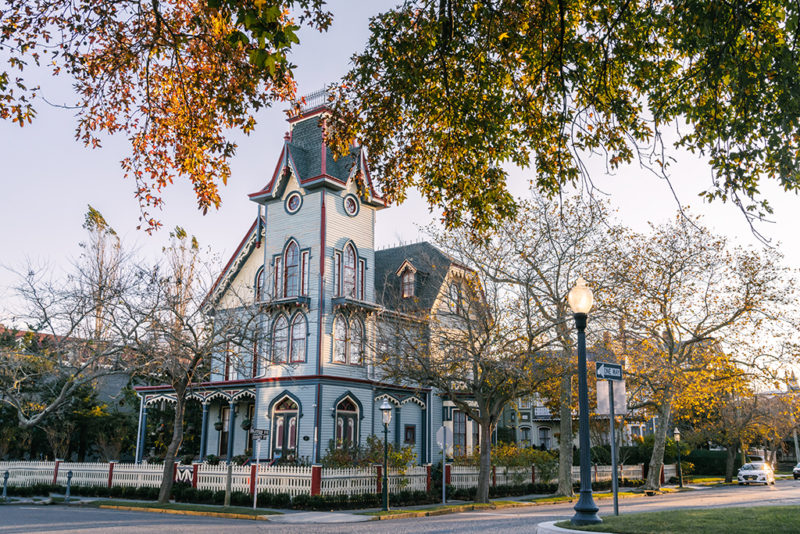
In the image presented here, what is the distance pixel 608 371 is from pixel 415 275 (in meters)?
23.1

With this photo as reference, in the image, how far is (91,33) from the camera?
8547 millimetres

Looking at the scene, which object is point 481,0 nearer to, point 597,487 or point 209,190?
point 209,190

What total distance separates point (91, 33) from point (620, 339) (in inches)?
953

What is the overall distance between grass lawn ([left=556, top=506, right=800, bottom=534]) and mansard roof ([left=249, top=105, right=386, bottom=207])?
68.6ft

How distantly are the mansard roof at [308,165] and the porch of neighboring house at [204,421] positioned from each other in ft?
30.3

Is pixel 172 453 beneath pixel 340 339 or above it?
beneath

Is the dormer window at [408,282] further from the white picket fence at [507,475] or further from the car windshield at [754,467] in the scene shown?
the car windshield at [754,467]

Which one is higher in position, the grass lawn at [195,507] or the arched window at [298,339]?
the arched window at [298,339]

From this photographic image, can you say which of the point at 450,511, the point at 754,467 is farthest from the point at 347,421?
the point at 754,467

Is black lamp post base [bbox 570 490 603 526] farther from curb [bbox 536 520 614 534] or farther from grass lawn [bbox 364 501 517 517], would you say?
grass lawn [bbox 364 501 517 517]

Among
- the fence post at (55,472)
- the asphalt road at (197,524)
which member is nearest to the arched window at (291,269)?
the fence post at (55,472)

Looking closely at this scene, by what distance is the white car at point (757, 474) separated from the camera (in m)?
40.7

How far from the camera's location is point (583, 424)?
40.1 feet

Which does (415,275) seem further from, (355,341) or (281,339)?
(281,339)
